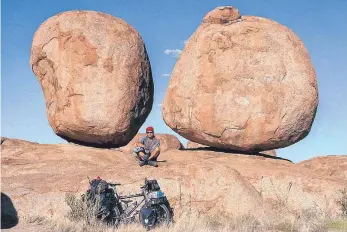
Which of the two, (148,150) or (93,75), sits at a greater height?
(93,75)

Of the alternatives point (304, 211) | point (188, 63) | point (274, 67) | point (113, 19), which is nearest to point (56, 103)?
point (113, 19)

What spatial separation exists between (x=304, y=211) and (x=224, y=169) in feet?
6.65

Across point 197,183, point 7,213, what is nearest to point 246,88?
point 197,183

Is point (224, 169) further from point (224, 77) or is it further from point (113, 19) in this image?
point (113, 19)

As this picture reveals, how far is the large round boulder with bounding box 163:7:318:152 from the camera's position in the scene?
1521 cm

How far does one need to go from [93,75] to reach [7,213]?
6214mm

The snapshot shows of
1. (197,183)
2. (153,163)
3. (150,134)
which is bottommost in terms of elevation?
(197,183)

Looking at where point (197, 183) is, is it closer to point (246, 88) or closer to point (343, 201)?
point (343, 201)

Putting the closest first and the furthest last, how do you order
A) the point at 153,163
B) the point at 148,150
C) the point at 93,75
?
the point at 153,163
the point at 148,150
the point at 93,75

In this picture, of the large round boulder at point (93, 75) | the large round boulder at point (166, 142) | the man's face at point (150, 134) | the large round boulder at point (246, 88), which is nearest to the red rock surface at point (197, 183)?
the man's face at point (150, 134)

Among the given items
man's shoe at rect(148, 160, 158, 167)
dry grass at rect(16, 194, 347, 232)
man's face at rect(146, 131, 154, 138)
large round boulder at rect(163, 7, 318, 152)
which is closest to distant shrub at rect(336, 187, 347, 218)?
dry grass at rect(16, 194, 347, 232)

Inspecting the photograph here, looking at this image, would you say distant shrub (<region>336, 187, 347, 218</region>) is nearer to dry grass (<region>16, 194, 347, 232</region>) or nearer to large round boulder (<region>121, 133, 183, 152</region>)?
dry grass (<region>16, 194, 347, 232</region>)

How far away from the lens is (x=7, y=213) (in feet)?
33.5

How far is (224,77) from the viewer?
50.6ft
